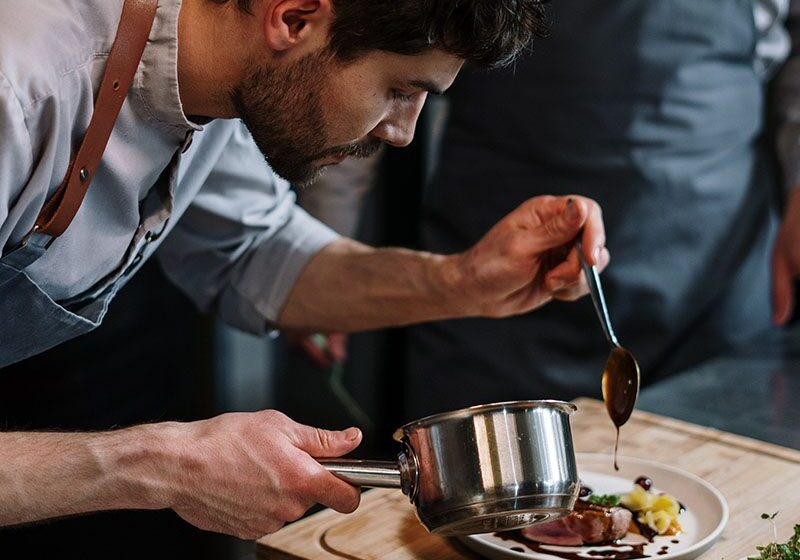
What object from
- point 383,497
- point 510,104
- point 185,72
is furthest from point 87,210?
point 510,104

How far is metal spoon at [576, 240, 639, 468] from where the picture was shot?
1.51 m

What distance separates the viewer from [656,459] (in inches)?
63.8

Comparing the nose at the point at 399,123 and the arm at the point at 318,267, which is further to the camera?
the arm at the point at 318,267

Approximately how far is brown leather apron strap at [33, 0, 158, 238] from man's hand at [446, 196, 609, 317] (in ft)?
2.01

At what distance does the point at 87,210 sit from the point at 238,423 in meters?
0.36

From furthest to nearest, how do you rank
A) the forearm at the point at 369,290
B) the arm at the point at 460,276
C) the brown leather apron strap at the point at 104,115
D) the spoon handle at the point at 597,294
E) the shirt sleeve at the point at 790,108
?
1. the shirt sleeve at the point at 790,108
2. the forearm at the point at 369,290
3. the arm at the point at 460,276
4. the spoon handle at the point at 597,294
5. the brown leather apron strap at the point at 104,115

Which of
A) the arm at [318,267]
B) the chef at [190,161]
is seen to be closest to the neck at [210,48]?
the chef at [190,161]

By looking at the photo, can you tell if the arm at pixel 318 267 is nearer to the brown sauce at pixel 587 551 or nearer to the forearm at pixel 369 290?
the forearm at pixel 369 290

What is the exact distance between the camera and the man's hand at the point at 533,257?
158 centimetres

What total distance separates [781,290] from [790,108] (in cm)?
41

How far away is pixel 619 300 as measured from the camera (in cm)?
231

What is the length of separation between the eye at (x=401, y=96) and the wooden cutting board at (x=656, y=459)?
51 cm

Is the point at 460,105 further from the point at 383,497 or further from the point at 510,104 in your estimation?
the point at 383,497

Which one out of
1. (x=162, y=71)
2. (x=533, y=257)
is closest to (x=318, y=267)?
(x=533, y=257)
